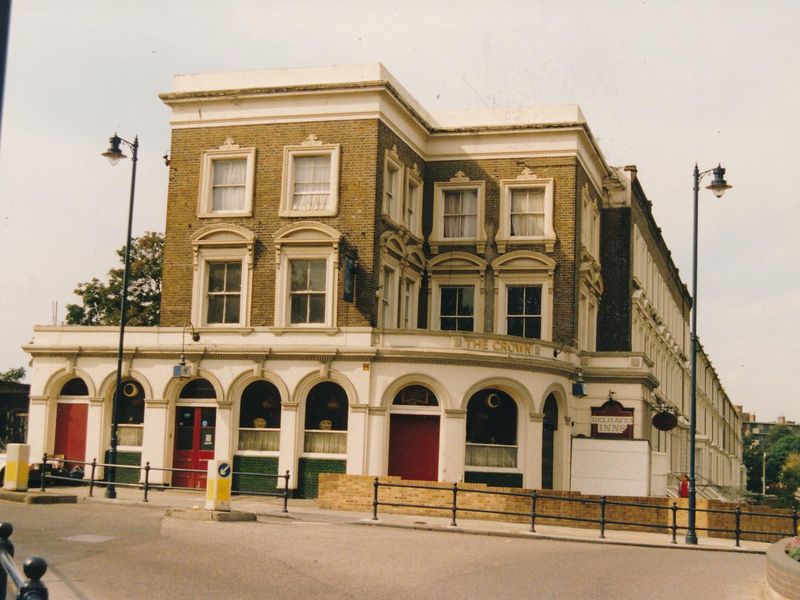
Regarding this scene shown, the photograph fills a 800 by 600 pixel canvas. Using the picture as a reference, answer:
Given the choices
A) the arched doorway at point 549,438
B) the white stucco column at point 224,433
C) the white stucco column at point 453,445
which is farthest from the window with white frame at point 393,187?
the white stucco column at point 224,433

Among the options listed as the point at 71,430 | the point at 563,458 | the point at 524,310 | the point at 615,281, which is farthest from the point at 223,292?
the point at 615,281

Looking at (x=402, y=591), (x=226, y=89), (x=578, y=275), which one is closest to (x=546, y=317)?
(x=578, y=275)

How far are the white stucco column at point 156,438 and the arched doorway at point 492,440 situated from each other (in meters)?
9.16

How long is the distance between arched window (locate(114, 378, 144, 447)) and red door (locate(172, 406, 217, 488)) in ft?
4.02

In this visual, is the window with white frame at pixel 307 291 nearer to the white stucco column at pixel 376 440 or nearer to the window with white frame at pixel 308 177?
the window with white frame at pixel 308 177

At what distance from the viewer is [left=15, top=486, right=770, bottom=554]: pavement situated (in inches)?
958

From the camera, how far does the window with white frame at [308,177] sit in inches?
1340

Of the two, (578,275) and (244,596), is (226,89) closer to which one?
(578,275)

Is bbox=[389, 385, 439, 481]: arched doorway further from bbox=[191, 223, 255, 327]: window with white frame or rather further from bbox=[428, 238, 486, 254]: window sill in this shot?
bbox=[428, 238, 486, 254]: window sill

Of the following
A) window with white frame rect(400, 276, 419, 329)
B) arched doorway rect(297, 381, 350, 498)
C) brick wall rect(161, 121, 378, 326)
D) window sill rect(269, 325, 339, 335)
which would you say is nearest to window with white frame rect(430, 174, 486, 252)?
window with white frame rect(400, 276, 419, 329)

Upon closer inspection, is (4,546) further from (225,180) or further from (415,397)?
(225,180)

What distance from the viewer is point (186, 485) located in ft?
111

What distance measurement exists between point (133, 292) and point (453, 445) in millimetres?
27695

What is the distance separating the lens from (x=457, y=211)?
38531mm
